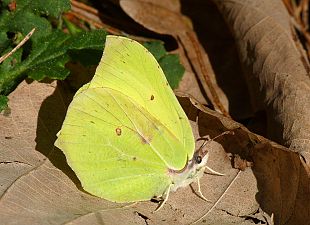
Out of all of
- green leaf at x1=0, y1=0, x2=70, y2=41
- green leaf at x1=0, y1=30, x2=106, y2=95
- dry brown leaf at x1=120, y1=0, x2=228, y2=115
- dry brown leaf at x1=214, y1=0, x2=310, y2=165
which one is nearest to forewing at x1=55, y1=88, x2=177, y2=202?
green leaf at x1=0, y1=30, x2=106, y2=95

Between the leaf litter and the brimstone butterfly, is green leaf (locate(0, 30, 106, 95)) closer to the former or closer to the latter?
the leaf litter

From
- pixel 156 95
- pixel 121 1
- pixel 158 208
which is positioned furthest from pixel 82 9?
pixel 158 208

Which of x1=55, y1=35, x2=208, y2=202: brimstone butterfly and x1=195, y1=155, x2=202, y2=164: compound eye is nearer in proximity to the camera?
x1=55, y1=35, x2=208, y2=202: brimstone butterfly

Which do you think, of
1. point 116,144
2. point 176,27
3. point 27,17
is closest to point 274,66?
point 176,27

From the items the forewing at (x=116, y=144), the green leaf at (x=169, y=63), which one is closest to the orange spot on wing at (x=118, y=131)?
the forewing at (x=116, y=144)

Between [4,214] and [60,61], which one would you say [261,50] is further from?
[4,214]
